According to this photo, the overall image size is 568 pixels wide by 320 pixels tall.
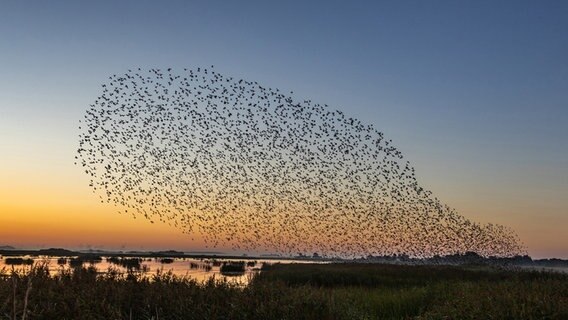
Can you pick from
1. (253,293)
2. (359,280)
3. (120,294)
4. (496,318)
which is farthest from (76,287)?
(359,280)

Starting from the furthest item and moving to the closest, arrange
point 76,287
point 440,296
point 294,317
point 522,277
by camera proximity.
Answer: point 522,277
point 440,296
point 76,287
point 294,317

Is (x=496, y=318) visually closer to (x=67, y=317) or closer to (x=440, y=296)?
(x=440, y=296)

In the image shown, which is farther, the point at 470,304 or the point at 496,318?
the point at 470,304

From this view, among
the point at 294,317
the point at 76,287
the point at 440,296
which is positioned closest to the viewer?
the point at 294,317

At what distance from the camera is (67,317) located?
10430mm

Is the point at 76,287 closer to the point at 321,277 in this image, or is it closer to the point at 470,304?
the point at 470,304

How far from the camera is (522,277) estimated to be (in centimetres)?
3597

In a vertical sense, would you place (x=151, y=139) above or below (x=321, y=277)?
above

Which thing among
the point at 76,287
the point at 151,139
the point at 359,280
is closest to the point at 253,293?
the point at 76,287

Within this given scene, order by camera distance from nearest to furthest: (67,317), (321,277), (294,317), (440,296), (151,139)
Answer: (67,317)
(294,317)
(440,296)
(151,139)
(321,277)

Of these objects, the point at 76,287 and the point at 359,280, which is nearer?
the point at 76,287

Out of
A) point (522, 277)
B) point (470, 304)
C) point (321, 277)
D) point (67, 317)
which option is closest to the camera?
point (67, 317)

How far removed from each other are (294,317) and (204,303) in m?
2.12

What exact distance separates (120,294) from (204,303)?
2.03 m
